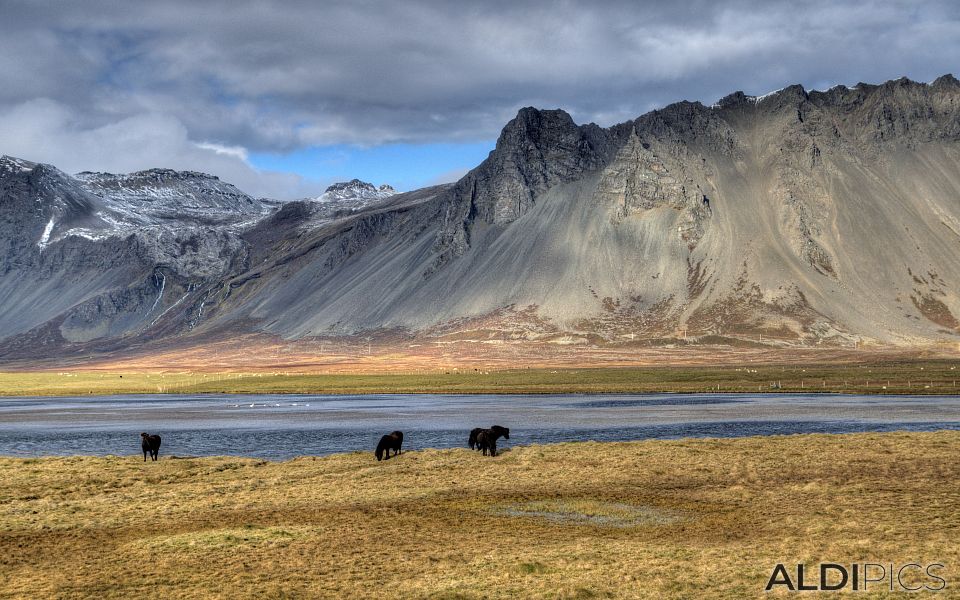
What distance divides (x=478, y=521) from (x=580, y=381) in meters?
98.3

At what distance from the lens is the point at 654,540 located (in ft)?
73.5

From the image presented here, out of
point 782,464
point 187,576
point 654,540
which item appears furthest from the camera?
point 782,464

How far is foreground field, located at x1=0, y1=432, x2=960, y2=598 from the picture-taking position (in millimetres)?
18766

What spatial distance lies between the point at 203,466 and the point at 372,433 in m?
20.9

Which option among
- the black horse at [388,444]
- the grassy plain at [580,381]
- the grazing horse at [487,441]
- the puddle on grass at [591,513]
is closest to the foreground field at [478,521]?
the puddle on grass at [591,513]

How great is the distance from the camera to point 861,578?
58.6 feet

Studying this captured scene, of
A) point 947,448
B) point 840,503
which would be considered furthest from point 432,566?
point 947,448

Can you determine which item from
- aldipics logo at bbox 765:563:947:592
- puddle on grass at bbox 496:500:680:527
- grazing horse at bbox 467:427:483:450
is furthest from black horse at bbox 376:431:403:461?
aldipics logo at bbox 765:563:947:592

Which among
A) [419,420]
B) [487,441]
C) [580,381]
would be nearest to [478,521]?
Result: [487,441]

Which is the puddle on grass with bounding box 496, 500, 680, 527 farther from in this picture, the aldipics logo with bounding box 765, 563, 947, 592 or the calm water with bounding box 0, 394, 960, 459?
the calm water with bounding box 0, 394, 960, 459

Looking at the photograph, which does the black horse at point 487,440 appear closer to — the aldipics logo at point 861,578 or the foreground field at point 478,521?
the foreground field at point 478,521

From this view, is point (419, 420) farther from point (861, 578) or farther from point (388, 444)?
point (861, 578)

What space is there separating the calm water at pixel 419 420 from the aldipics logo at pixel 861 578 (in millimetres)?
30183

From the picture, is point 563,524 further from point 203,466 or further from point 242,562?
point 203,466
